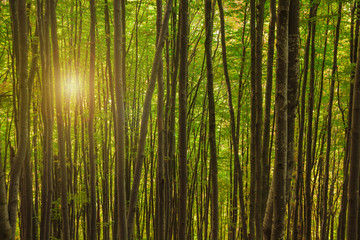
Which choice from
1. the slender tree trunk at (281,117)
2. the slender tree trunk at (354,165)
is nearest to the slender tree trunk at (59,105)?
the slender tree trunk at (281,117)

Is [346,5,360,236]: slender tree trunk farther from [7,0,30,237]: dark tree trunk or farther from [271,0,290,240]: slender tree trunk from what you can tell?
[7,0,30,237]: dark tree trunk

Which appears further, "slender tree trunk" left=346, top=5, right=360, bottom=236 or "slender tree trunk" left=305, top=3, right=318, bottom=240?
Result: "slender tree trunk" left=305, top=3, right=318, bottom=240

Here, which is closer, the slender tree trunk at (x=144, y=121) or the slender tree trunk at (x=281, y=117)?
the slender tree trunk at (x=281, y=117)

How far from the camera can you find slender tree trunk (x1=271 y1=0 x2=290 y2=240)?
6.14 feet

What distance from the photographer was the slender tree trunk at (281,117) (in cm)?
187

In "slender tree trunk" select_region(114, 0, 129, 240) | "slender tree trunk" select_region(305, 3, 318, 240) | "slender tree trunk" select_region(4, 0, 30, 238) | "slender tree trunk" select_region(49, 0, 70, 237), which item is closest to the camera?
"slender tree trunk" select_region(4, 0, 30, 238)

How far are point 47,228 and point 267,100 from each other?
3120 mm

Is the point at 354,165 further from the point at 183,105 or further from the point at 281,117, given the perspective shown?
the point at 183,105

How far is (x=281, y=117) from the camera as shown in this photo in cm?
188

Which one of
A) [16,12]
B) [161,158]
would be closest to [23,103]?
[16,12]

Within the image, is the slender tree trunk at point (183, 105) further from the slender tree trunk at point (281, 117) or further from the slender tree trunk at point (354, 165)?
the slender tree trunk at point (354, 165)

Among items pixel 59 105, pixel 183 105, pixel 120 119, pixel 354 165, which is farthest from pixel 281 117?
pixel 59 105

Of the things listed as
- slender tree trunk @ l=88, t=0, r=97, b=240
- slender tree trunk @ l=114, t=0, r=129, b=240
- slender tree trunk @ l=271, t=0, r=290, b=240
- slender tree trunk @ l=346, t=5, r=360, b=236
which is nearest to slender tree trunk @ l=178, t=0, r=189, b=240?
slender tree trunk @ l=114, t=0, r=129, b=240

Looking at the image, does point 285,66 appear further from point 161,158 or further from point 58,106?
point 58,106
